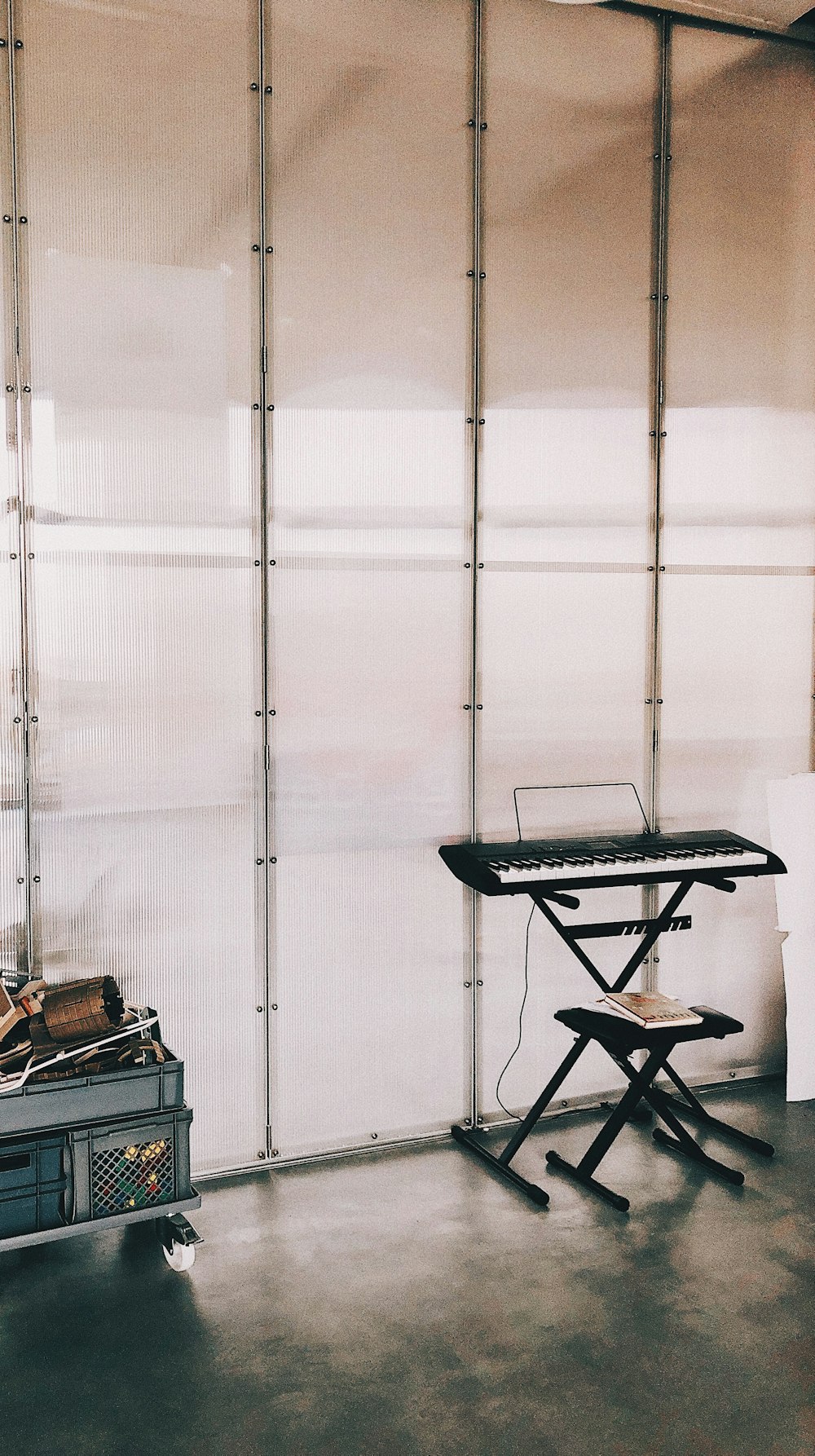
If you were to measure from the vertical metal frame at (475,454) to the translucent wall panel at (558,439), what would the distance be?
0.09 ft

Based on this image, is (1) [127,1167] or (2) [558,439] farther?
(2) [558,439]

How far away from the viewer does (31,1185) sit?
119 inches

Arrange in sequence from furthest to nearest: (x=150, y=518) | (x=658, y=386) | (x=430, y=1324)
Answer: (x=658, y=386)
(x=150, y=518)
(x=430, y=1324)

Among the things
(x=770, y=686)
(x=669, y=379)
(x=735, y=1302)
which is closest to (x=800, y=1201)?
(x=735, y=1302)

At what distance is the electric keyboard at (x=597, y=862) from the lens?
11.7 ft

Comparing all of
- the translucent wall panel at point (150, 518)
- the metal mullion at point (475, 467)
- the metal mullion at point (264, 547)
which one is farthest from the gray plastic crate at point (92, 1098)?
the metal mullion at point (475, 467)

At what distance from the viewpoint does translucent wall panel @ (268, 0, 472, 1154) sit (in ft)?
12.2

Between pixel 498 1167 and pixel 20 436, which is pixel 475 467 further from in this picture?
pixel 498 1167

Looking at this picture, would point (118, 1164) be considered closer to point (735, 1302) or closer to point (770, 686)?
point (735, 1302)

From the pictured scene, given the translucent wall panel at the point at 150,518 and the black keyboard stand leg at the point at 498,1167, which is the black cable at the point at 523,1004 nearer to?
the black keyboard stand leg at the point at 498,1167

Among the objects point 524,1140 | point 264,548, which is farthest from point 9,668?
point 524,1140

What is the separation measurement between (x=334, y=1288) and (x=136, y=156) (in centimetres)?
328

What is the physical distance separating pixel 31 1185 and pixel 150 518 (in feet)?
6.30

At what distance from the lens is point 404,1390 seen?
2.67 m
